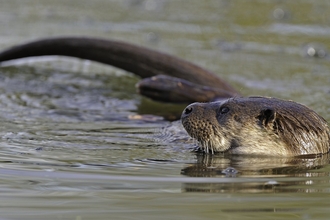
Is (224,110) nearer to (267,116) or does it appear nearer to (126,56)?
(267,116)

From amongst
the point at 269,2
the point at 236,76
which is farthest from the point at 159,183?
the point at 269,2

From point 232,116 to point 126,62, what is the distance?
2088mm

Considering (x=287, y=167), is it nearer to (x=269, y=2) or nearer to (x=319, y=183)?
(x=319, y=183)

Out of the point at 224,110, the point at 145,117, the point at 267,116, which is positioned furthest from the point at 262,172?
the point at 145,117

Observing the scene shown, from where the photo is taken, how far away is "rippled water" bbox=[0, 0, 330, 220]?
3.27 m

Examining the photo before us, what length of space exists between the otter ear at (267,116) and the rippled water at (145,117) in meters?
0.22

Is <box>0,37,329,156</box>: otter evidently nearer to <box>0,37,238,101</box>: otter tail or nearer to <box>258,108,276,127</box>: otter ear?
<box>258,108,276,127</box>: otter ear

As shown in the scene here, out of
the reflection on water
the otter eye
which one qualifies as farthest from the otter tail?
the reflection on water

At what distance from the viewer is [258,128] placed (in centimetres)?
449

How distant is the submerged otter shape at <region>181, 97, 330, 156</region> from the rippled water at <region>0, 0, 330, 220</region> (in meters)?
0.11

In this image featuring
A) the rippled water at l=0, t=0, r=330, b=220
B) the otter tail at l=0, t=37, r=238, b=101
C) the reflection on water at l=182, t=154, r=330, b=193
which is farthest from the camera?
the otter tail at l=0, t=37, r=238, b=101

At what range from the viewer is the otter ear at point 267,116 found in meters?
4.39

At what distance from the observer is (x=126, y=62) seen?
6.43 m

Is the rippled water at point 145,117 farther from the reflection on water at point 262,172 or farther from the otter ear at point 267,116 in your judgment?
the otter ear at point 267,116
